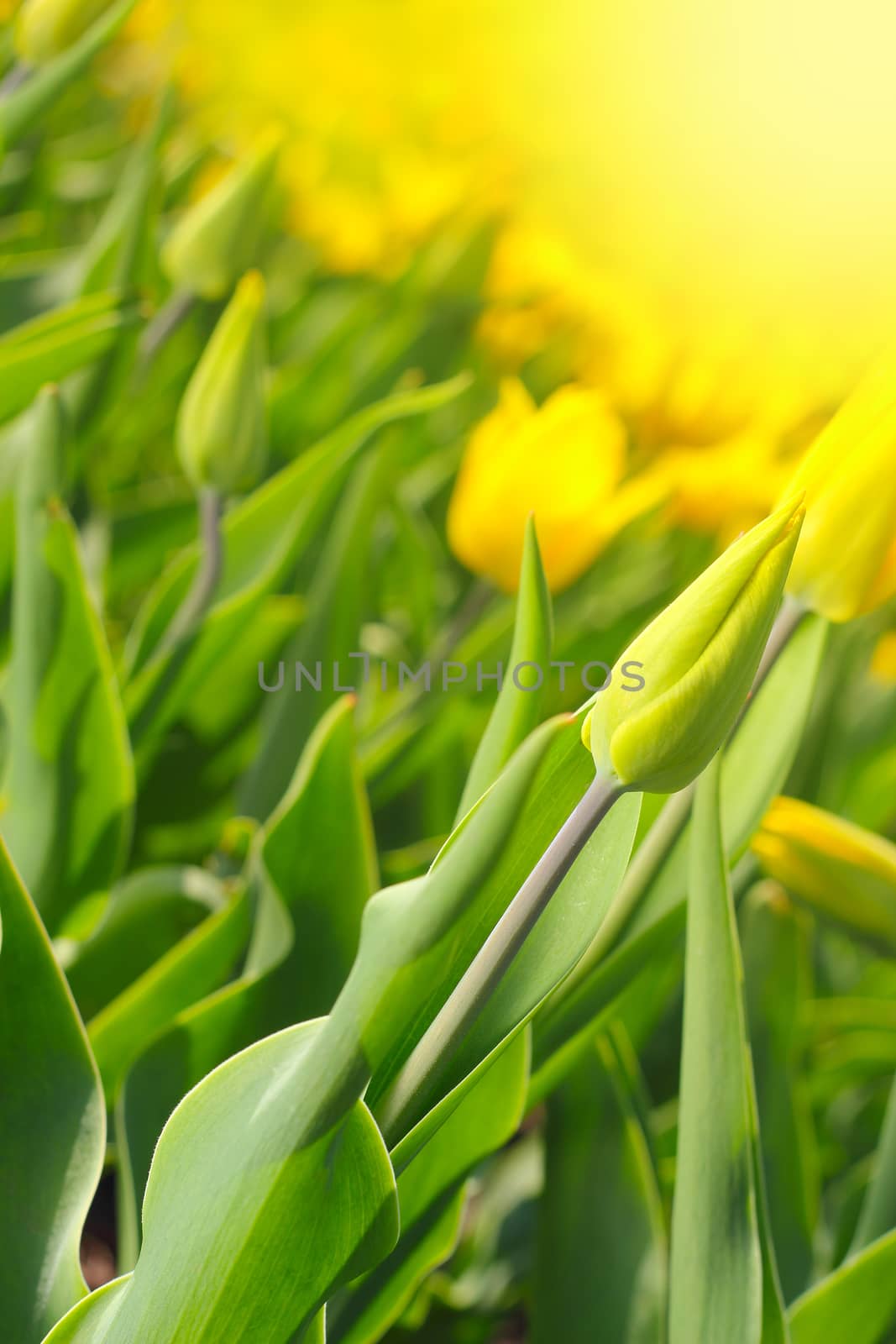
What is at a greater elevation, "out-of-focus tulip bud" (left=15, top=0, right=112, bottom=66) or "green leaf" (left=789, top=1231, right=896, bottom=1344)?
"out-of-focus tulip bud" (left=15, top=0, right=112, bottom=66)

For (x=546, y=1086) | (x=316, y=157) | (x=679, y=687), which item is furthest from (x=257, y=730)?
(x=316, y=157)

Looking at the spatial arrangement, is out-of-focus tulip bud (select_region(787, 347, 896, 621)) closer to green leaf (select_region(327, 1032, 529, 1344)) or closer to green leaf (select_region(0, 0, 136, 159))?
green leaf (select_region(327, 1032, 529, 1344))

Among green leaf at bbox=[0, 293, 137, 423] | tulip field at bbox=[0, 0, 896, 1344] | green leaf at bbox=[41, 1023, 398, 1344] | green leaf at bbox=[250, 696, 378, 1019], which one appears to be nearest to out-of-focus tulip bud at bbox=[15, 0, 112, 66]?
tulip field at bbox=[0, 0, 896, 1344]

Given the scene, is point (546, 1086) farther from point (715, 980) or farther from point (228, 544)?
point (228, 544)

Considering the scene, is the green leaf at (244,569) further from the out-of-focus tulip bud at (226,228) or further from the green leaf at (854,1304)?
the green leaf at (854,1304)

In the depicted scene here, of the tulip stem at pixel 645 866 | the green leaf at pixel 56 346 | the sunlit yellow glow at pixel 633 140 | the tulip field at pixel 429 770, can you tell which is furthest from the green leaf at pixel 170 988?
the sunlit yellow glow at pixel 633 140
